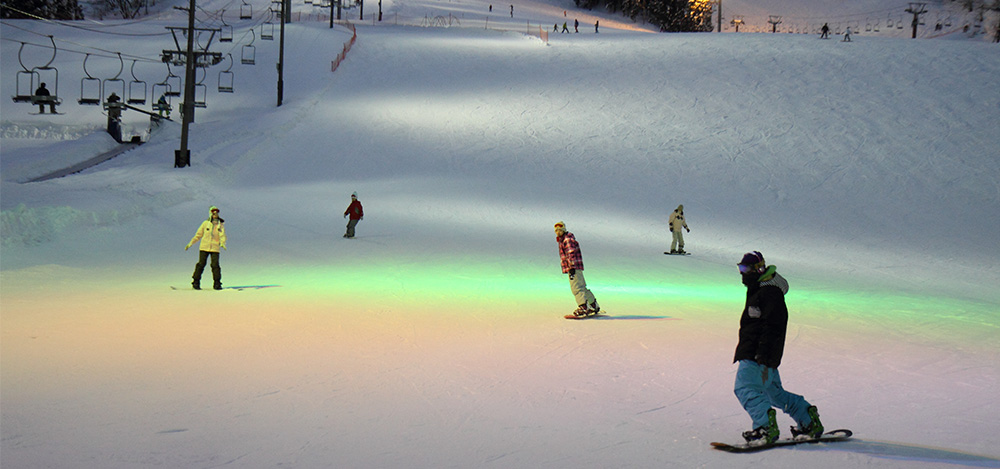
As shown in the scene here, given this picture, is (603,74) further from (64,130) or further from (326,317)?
(326,317)

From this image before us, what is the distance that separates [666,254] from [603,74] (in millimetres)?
22821

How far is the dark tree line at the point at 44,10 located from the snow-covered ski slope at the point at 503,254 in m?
25.2

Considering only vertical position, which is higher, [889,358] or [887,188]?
[887,188]

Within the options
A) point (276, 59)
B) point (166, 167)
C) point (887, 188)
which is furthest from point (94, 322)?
point (276, 59)

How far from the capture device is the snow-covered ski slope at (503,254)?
649cm

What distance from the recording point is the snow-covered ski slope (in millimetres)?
6492

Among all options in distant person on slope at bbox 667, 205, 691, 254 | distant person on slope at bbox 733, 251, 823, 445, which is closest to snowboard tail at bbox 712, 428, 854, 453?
distant person on slope at bbox 733, 251, 823, 445

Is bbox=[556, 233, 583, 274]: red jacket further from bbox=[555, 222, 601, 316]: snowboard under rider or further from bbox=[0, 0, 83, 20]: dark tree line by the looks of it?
bbox=[0, 0, 83, 20]: dark tree line

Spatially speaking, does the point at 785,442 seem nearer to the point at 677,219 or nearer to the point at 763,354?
the point at 763,354

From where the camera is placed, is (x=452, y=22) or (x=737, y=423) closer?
(x=737, y=423)

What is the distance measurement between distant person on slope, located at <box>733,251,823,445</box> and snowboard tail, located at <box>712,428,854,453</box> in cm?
4

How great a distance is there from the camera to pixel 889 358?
30.5 ft

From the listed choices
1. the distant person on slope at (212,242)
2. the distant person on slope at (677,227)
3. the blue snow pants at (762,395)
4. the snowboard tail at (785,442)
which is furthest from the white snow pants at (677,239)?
the blue snow pants at (762,395)

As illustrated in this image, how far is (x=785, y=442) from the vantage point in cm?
608
